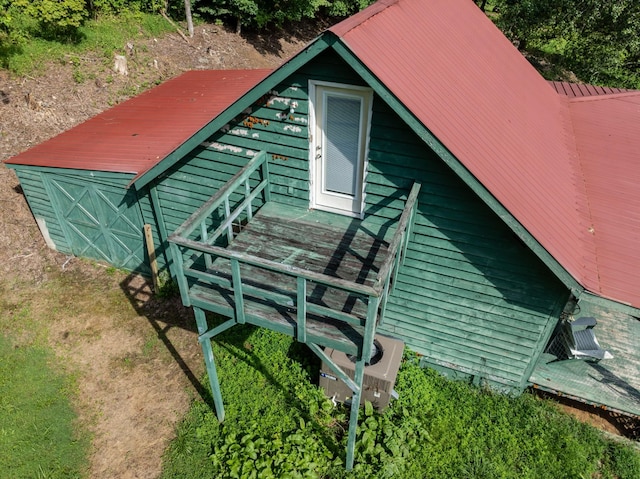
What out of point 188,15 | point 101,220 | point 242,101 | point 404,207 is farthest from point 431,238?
point 188,15

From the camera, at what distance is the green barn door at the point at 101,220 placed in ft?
28.5

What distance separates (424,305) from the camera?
698cm

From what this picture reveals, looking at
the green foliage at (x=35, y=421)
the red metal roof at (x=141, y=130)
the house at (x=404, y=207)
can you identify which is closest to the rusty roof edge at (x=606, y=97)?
the house at (x=404, y=207)

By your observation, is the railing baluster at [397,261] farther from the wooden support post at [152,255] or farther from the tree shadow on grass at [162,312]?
the wooden support post at [152,255]

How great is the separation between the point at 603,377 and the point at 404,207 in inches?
195

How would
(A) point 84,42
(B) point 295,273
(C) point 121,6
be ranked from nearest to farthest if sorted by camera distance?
(B) point 295,273 → (A) point 84,42 → (C) point 121,6

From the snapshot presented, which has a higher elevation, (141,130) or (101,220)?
(141,130)

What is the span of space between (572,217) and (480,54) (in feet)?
13.0

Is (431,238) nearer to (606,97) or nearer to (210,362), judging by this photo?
(210,362)

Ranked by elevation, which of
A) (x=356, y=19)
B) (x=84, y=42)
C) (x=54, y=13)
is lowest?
(x=84, y=42)

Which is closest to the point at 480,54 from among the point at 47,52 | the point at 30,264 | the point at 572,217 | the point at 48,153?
the point at 572,217

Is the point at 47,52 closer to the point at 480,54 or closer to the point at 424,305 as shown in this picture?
the point at 480,54

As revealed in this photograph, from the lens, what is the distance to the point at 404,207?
5.79 meters

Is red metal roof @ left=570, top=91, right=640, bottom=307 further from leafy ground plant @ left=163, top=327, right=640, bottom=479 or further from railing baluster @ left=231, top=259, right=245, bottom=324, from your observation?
railing baluster @ left=231, top=259, right=245, bottom=324
